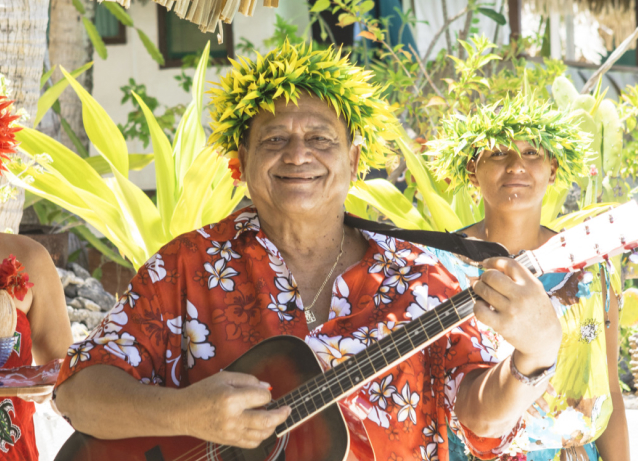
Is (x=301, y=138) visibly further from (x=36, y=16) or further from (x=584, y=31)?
(x=584, y=31)

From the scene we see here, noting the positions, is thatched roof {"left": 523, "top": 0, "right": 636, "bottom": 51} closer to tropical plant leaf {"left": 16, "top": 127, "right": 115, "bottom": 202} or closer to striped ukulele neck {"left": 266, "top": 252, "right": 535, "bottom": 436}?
tropical plant leaf {"left": 16, "top": 127, "right": 115, "bottom": 202}

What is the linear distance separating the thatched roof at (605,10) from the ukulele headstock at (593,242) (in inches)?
264

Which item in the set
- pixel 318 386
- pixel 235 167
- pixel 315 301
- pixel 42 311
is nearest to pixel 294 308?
pixel 315 301

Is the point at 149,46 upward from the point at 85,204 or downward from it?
upward

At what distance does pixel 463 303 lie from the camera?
1.70 metres

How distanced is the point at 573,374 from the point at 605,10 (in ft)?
21.2

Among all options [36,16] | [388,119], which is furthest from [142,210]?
[388,119]

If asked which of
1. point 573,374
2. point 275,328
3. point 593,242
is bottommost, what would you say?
point 573,374

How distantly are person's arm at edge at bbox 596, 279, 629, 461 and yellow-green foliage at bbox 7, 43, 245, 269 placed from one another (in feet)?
5.93

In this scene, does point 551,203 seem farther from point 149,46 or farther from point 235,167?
point 149,46

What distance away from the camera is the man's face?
1961 mm

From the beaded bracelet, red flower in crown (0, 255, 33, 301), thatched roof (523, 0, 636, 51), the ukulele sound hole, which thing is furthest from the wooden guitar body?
thatched roof (523, 0, 636, 51)

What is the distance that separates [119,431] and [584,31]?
8815 mm

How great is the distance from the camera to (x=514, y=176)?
9.48ft
